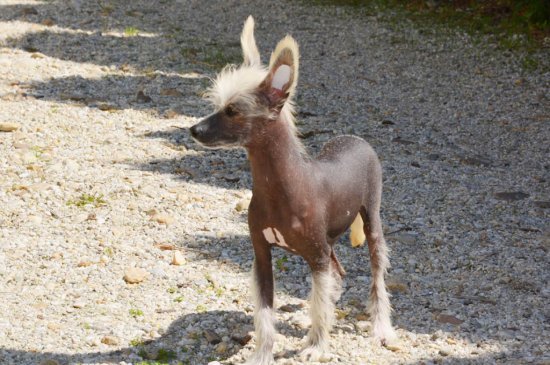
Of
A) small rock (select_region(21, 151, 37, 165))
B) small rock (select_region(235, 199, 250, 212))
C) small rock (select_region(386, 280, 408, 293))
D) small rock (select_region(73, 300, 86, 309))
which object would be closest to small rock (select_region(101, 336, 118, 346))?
small rock (select_region(73, 300, 86, 309))

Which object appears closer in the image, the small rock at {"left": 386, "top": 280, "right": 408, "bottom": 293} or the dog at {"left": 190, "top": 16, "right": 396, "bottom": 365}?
the dog at {"left": 190, "top": 16, "right": 396, "bottom": 365}

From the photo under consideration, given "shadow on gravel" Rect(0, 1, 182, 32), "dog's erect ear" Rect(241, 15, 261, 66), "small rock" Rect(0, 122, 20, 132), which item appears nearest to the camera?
"dog's erect ear" Rect(241, 15, 261, 66)

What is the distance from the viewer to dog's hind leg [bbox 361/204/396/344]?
196 inches

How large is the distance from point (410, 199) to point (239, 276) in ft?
6.59

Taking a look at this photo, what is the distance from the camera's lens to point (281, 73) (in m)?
4.19

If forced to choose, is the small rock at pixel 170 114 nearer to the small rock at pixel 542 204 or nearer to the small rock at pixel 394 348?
the small rock at pixel 542 204

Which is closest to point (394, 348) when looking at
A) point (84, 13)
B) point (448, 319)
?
point (448, 319)

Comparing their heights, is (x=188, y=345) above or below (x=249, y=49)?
below

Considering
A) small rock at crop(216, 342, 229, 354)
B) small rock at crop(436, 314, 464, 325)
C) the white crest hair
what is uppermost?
the white crest hair

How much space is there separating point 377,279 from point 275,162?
1163 millimetres

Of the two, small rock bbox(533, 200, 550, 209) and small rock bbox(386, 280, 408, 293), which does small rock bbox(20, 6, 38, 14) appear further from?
small rock bbox(386, 280, 408, 293)

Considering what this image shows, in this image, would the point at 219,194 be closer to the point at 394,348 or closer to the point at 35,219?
the point at 35,219

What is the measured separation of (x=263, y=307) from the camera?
4602 mm

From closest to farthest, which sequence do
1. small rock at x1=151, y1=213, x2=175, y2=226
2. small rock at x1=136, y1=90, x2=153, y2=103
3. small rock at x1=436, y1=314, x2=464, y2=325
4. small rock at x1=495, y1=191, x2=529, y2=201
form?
small rock at x1=436, y1=314, x2=464, y2=325 < small rock at x1=151, y1=213, x2=175, y2=226 < small rock at x1=495, y1=191, x2=529, y2=201 < small rock at x1=136, y1=90, x2=153, y2=103
